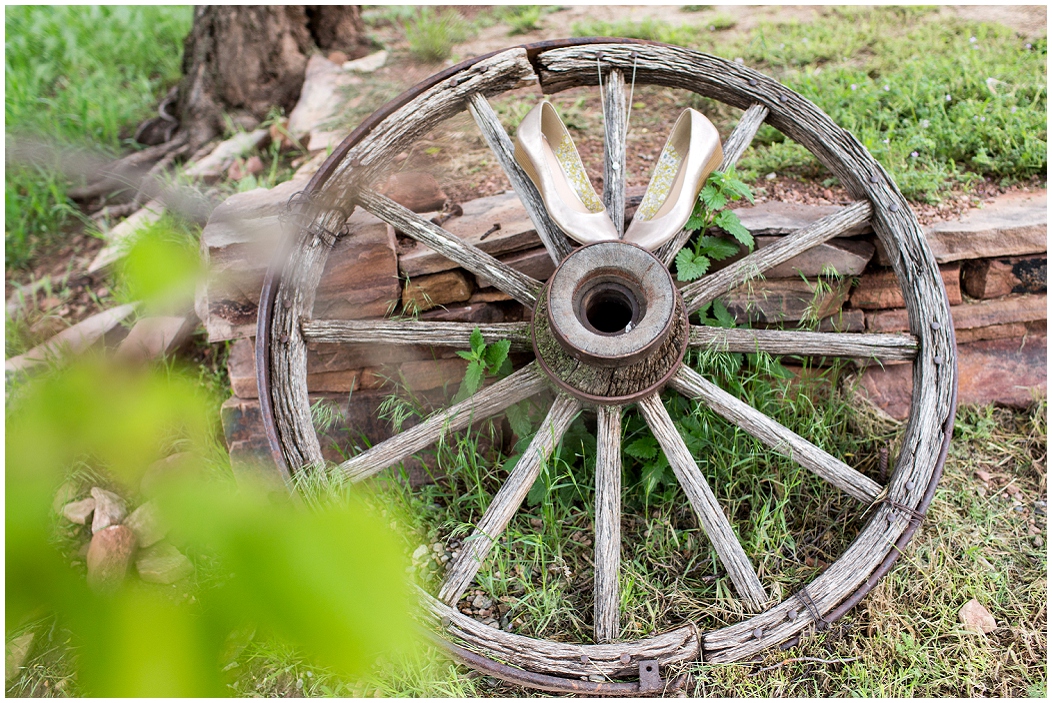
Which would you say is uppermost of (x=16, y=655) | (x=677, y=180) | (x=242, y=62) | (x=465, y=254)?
(x=242, y=62)

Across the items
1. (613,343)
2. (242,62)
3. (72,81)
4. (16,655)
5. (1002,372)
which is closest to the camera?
(613,343)

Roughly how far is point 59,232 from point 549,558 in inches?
129

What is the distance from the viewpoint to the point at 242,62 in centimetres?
381

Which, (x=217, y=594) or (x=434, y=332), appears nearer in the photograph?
(x=217, y=594)

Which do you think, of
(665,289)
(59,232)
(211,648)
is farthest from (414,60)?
(211,648)

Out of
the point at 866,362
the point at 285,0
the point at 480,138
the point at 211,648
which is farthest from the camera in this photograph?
the point at 285,0

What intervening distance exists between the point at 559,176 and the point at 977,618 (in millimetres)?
1844

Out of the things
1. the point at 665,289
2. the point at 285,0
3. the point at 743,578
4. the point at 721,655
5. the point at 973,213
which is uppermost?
the point at 285,0

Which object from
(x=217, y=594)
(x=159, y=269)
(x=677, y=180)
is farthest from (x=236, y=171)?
(x=217, y=594)

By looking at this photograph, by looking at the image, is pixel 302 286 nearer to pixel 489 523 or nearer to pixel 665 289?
pixel 489 523

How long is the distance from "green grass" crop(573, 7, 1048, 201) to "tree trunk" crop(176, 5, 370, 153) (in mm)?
1577

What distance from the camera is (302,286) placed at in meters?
2.17

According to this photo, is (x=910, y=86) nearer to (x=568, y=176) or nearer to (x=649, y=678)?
(x=568, y=176)

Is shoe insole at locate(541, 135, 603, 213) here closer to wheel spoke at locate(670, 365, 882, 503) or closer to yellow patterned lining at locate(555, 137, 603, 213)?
yellow patterned lining at locate(555, 137, 603, 213)
